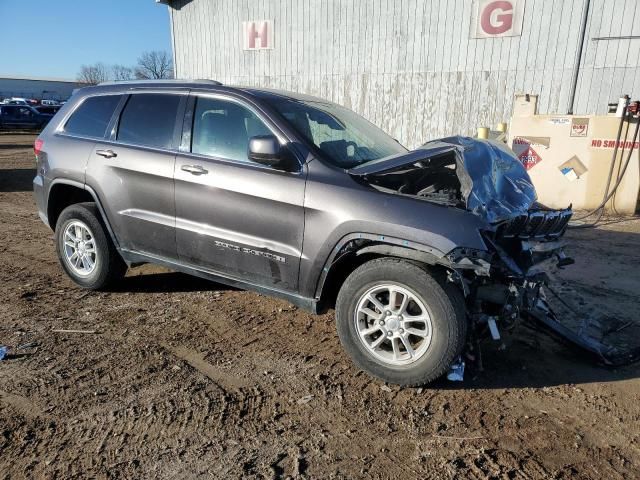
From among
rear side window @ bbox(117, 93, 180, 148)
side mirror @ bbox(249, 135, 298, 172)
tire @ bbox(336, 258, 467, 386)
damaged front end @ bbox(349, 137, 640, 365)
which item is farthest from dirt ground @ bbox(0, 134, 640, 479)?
rear side window @ bbox(117, 93, 180, 148)

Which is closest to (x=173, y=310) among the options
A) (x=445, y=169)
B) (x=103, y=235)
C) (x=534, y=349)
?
(x=103, y=235)

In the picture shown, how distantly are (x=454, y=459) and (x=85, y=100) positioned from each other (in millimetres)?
4497

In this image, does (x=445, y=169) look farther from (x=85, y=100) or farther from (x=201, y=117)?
(x=85, y=100)

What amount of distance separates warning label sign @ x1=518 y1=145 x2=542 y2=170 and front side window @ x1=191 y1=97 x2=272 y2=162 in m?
6.88

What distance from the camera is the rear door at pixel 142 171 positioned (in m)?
4.00

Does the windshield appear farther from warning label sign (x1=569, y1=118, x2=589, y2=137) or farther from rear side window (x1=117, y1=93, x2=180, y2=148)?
warning label sign (x1=569, y1=118, x2=589, y2=137)

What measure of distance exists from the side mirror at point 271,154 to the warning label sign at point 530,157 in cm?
698

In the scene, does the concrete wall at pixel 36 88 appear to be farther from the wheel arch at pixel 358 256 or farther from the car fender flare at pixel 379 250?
the car fender flare at pixel 379 250

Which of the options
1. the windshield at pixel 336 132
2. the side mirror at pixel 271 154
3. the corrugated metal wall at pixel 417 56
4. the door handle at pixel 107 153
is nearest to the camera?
the side mirror at pixel 271 154

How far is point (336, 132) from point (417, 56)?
996 centimetres

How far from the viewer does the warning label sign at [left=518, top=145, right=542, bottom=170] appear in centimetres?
899

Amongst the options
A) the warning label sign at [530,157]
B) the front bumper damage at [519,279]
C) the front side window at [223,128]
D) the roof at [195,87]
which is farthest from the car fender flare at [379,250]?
the warning label sign at [530,157]

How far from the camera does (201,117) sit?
394 cm

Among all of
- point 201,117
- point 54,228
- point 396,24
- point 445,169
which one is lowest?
point 54,228
